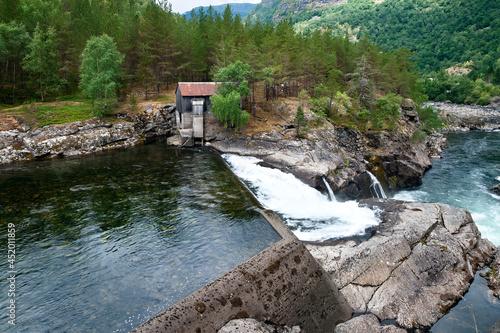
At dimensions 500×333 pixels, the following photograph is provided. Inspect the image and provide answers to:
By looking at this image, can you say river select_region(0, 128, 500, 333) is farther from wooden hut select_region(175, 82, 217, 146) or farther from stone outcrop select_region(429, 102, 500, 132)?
stone outcrop select_region(429, 102, 500, 132)

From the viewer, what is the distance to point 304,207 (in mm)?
21156

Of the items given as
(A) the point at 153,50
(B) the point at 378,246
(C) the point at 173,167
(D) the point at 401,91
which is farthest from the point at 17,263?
(D) the point at 401,91

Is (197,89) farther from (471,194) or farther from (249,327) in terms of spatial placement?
(471,194)

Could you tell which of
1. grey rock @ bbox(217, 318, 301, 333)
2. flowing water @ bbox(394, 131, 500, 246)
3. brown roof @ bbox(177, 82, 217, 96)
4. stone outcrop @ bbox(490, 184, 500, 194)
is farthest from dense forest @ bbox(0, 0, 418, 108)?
grey rock @ bbox(217, 318, 301, 333)

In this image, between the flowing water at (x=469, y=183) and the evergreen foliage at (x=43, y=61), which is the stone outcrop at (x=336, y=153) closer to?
the flowing water at (x=469, y=183)

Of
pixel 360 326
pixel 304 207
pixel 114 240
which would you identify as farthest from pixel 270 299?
pixel 304 207

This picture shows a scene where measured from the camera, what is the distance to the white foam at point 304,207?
1780 centimetres

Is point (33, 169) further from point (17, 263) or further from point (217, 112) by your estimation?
point (217, 112)

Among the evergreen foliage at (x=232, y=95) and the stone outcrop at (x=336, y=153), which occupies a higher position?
the evergreen foliage at (x=232, y=95)

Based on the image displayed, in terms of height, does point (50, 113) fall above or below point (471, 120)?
above

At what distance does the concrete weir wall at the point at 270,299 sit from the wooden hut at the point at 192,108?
28040mm

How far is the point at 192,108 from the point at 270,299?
31636mm

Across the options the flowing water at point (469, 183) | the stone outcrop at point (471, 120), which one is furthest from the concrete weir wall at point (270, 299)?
the stone outcrop at point (471, 120)

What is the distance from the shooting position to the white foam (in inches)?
701
